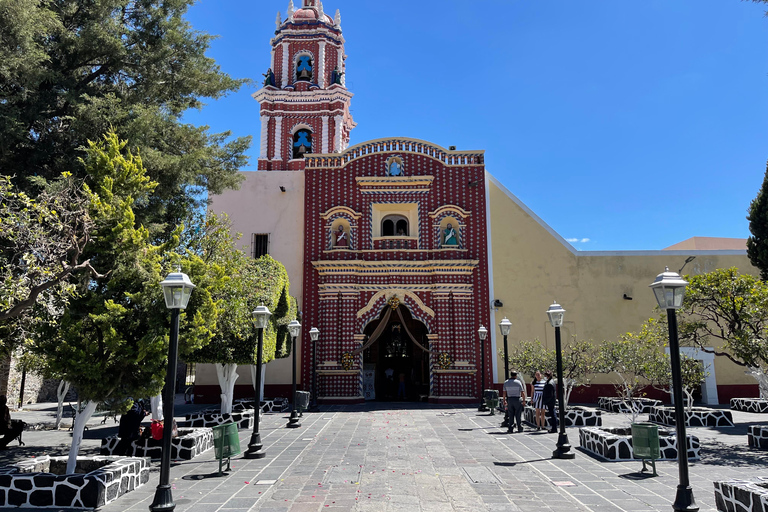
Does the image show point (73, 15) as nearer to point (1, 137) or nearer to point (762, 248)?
point (1, 137)

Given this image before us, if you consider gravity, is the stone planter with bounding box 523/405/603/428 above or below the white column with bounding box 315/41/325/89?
below

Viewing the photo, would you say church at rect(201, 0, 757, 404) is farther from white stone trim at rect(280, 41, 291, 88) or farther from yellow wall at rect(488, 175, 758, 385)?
white stone trim at rect(280, 41, 291, 88)

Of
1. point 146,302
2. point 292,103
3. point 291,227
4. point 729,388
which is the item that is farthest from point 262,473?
point 292,103

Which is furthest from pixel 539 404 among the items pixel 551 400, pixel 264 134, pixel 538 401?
pixel 264 134

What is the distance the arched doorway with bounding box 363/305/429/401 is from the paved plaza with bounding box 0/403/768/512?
9463 millimetres

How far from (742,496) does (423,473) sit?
4.33 m

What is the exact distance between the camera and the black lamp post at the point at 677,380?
602 centimetres

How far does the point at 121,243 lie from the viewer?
27.7ft

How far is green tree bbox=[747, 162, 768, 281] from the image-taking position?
53.6ft

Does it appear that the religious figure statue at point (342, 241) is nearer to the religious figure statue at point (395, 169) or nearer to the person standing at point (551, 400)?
the religious figure statue at point (395, 169)

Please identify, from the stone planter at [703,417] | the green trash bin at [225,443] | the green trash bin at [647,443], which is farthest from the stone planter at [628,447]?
the green trash bin at [225,443]

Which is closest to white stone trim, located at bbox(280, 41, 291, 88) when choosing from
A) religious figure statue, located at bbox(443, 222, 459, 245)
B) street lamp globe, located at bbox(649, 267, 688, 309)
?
religious figure statue, located at bbox(443, 222, 459, 245)

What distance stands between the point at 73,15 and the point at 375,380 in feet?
55.6

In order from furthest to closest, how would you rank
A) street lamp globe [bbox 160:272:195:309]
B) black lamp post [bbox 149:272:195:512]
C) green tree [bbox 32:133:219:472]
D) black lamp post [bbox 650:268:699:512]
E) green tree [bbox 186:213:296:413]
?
1. green tree [bbox 186:213:296:413]
2. green tree [bbox 32:133:219:472]
3. street lamp globe [bbox 160:272:195:309]
4. black lamp post [bbox 149:272:195:512]
5. black lamp post [bbox 650:268:699:512]
